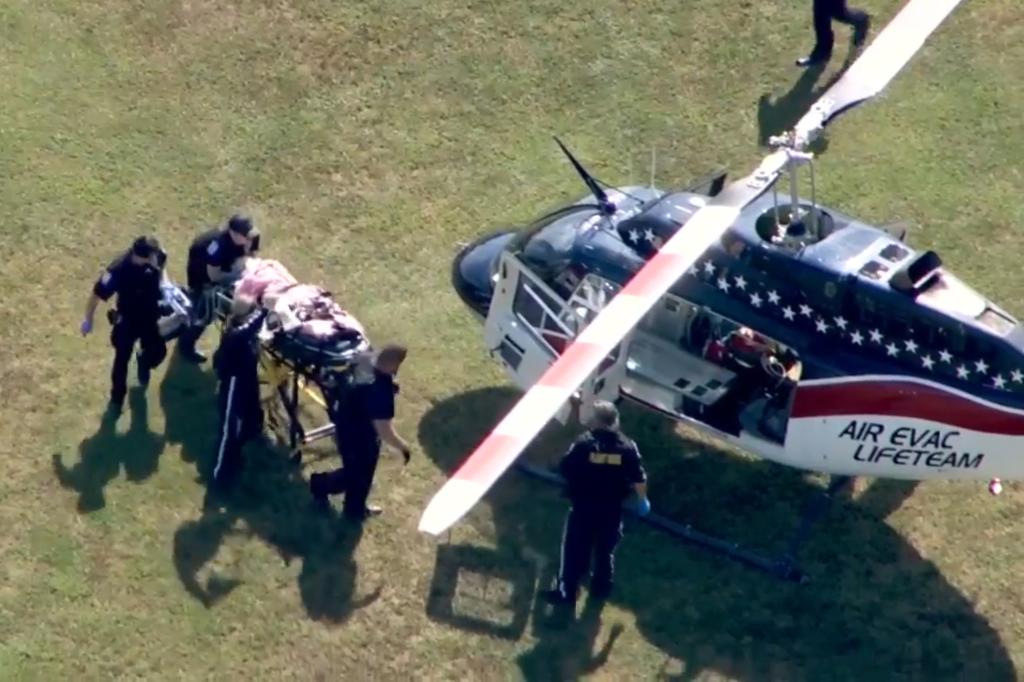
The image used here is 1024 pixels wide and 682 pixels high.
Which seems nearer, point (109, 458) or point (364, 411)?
point (364, 411)

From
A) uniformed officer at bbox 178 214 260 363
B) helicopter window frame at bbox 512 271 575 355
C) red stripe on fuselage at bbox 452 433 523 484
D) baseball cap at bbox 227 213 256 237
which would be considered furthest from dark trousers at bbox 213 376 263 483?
red stripe on fuselage at bbox 452 433 523 484

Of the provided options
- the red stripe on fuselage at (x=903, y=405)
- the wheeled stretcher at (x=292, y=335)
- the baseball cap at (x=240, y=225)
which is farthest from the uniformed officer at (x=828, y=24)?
the baseball cap at (x=240, y=225)

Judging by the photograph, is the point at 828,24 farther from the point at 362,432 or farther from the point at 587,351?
the point at 587,351

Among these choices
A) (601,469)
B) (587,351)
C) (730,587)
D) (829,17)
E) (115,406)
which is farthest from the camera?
(829,17)

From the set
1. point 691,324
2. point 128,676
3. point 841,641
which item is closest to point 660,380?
point 691,324

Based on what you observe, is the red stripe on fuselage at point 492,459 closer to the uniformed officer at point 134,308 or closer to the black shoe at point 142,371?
the uniformed officer at point 134,308

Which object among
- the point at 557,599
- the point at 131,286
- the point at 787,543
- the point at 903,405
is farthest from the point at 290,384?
the point at 903,405
